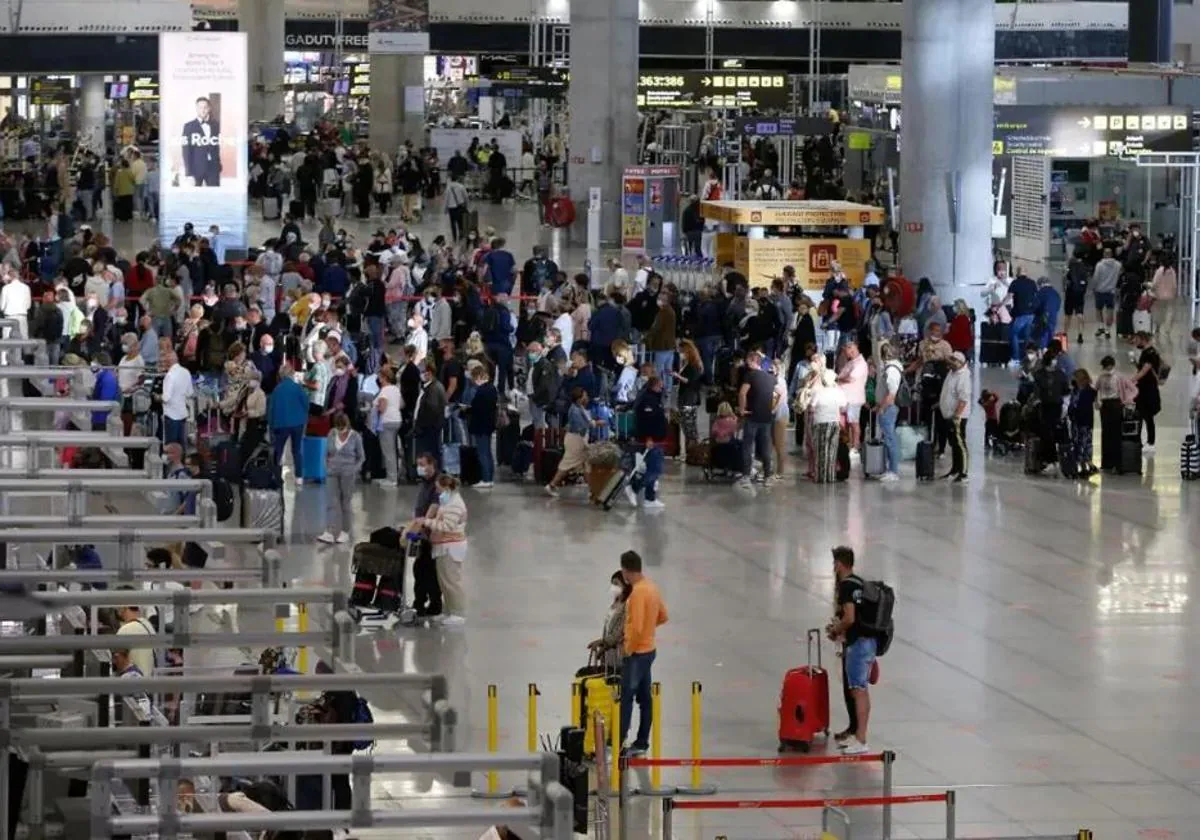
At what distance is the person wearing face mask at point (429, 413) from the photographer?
23812mm

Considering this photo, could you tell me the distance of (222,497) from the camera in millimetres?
20078

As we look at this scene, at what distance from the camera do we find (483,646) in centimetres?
1845

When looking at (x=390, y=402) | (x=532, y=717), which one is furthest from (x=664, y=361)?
(x=532, y=717)

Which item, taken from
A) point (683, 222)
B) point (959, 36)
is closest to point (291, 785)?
point (959, 36)

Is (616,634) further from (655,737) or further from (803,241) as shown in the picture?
(803,241)

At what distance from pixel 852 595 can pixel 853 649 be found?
37cm

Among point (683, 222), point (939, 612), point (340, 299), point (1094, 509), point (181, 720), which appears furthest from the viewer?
point (683, 222)

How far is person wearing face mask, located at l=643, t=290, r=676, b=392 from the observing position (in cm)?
2936

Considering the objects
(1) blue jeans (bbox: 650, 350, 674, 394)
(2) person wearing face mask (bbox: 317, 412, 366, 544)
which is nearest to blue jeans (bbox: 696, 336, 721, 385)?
(1) blue jeans (bbox: 650, 350, 674, 394)

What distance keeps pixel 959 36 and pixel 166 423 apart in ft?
59.4

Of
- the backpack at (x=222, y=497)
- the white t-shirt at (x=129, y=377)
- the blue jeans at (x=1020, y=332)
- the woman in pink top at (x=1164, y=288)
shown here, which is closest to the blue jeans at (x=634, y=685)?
the backpack at (x=222, y=497)

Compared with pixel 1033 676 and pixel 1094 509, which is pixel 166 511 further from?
pixel 1094 509

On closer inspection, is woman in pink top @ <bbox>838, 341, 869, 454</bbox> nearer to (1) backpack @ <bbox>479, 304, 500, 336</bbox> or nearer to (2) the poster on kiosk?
(1) backpack @ <bbox>479, 304, 500, 336</bbox>

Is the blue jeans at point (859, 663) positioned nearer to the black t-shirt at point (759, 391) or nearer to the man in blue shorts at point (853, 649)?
the man in blue shorts at point (853, 649)
